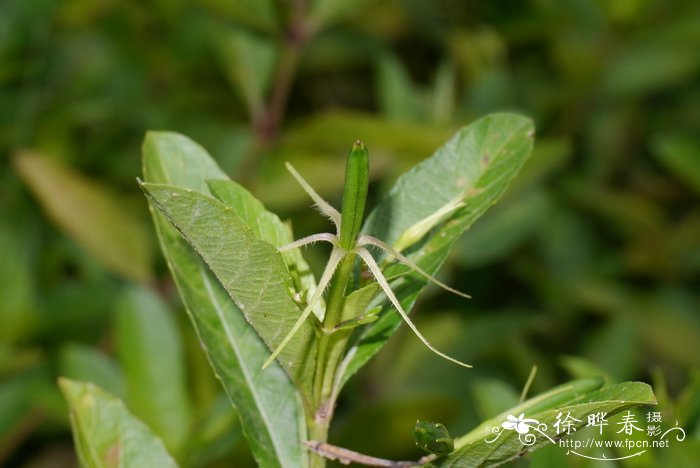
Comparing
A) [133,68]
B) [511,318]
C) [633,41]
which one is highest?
[133,68]

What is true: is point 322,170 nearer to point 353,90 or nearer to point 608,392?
point 353,90

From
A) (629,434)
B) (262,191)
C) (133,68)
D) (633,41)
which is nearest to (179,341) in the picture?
(262,191)

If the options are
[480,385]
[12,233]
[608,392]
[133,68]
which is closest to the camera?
[608,392]

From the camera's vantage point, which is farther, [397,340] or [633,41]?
[633,41]

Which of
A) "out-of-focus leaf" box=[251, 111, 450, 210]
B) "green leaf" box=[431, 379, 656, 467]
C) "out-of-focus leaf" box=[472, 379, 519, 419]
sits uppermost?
"out-of-focus leaf" box=[251, 111, 450, 210]

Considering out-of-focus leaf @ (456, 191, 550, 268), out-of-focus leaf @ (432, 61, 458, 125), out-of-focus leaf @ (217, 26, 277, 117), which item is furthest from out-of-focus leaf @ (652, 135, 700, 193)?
out-of-focus leaf @ (217, 26, 277, 117)

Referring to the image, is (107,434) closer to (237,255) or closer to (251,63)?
(237,255)

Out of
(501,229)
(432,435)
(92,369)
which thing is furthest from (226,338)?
(501,229)

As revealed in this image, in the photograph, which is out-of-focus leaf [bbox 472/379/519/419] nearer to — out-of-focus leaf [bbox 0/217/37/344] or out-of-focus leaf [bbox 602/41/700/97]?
out-of-focus leaf [bbox 0/217/37/344]
